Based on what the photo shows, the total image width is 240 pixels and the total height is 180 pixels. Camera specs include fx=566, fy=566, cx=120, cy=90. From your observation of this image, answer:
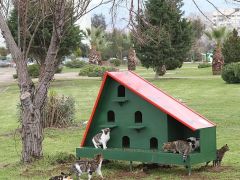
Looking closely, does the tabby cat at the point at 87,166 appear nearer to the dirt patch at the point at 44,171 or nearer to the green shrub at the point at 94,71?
the dirt patch at the point at 44,171

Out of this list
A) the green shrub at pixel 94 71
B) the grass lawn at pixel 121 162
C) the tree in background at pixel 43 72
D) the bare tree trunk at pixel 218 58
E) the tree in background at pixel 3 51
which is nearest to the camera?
the grass lawn at pixel 121 162

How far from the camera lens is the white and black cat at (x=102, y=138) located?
9641 millimetres

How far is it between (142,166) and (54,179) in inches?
80.2

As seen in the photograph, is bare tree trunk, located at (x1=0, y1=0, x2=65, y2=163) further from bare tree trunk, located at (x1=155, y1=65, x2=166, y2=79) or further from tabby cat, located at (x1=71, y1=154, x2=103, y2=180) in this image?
bare tree trunk, located at (x1=155, y1=65, x2=166, y2=79)

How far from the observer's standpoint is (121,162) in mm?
10453

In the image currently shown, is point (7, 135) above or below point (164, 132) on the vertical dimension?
below

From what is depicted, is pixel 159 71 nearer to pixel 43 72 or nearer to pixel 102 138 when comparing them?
pixel 43 72

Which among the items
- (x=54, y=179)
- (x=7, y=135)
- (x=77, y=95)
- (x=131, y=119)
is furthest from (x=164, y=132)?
(x=77, y=95)

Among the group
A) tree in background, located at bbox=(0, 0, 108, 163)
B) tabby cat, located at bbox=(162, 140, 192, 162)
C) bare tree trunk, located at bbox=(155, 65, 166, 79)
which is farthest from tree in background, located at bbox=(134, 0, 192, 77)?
tabby cat, located at bbox=(162, 140, 192, 162)

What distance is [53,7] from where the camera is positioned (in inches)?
413

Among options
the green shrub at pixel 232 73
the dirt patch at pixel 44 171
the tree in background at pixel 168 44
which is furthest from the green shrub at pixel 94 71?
the dirt patch at pixel 44 171

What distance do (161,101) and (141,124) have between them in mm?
517

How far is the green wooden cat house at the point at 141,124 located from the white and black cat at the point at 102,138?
4.8 inches

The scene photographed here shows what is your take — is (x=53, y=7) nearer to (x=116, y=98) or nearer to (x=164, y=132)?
(x=116, y=98)
